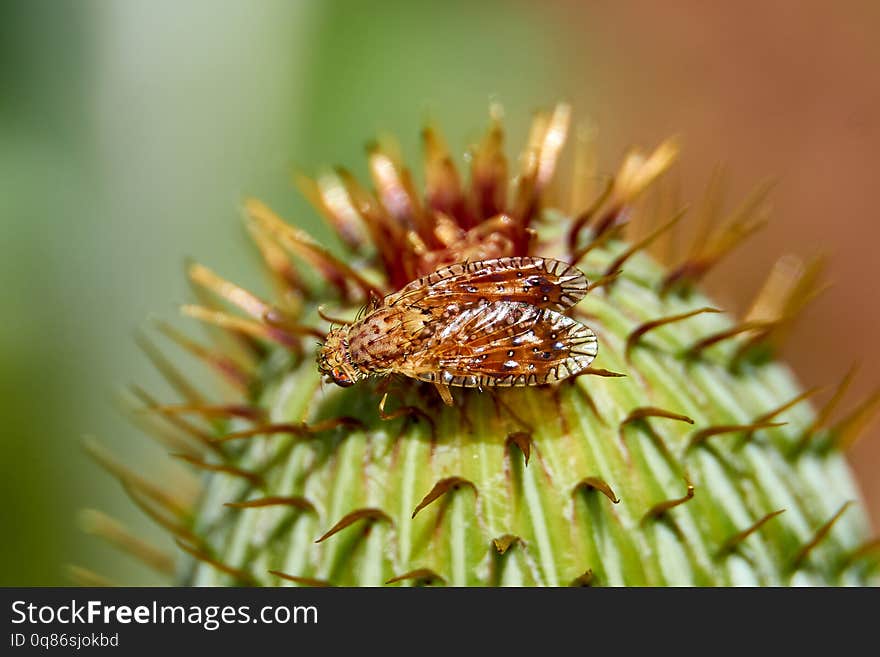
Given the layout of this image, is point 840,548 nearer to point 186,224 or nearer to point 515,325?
point 515,325

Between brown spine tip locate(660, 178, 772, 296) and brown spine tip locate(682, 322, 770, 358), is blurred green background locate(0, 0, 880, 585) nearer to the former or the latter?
brown spine tip locate(660, 178, 772, 296)

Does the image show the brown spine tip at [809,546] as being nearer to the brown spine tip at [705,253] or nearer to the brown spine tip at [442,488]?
the brown spine tip at [705,253]

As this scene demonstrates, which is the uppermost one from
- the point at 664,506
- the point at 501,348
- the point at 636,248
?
the point at 636,248

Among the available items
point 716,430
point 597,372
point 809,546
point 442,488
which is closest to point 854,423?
point 809,546

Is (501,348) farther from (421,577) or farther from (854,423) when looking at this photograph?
(854,423)
